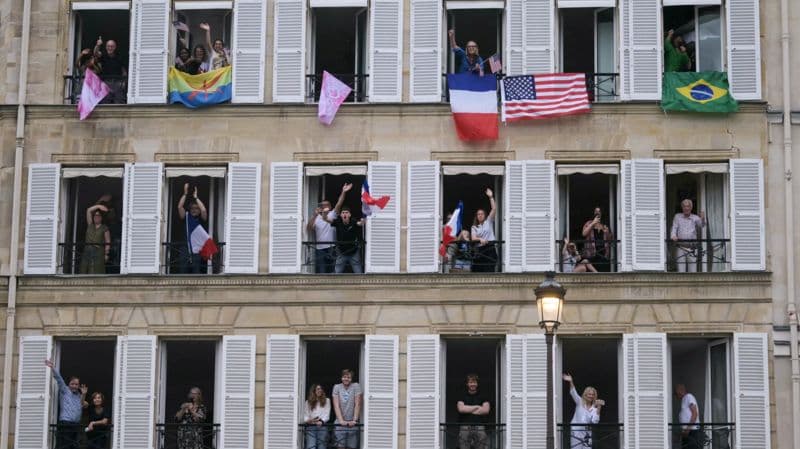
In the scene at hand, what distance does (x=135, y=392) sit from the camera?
1566 inches

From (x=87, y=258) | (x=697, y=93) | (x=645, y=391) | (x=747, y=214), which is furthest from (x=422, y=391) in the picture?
(x=697, y=93)

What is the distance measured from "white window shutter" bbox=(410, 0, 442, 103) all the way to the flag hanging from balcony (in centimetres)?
398

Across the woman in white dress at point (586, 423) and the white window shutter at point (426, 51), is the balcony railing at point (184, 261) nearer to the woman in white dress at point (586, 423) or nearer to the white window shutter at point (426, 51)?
the white window shutter at point (426, 51)

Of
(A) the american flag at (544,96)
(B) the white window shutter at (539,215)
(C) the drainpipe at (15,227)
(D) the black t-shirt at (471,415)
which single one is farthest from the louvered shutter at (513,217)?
(C) the drainpipe at (15,227)

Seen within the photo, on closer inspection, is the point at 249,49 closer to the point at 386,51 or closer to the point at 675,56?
the point at 386,51

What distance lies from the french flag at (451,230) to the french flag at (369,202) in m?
1.37

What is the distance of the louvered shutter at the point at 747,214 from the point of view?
39.7 meters

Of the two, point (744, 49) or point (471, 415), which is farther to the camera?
point (744, 49)

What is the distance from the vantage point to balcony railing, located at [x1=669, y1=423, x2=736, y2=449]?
39188 millimetres

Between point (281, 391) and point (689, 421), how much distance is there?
27.4ft

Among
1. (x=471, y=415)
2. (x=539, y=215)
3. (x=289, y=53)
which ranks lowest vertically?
(x=471, y=415)

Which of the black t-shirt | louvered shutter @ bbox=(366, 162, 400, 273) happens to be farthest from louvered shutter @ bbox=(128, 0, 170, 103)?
the black t-shirt

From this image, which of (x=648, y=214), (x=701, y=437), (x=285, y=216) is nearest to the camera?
(x=701, y=437)

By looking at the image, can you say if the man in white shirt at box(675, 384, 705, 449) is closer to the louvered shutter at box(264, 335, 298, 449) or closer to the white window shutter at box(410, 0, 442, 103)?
the louvered shutter at box(264, 335, 298, 449)
